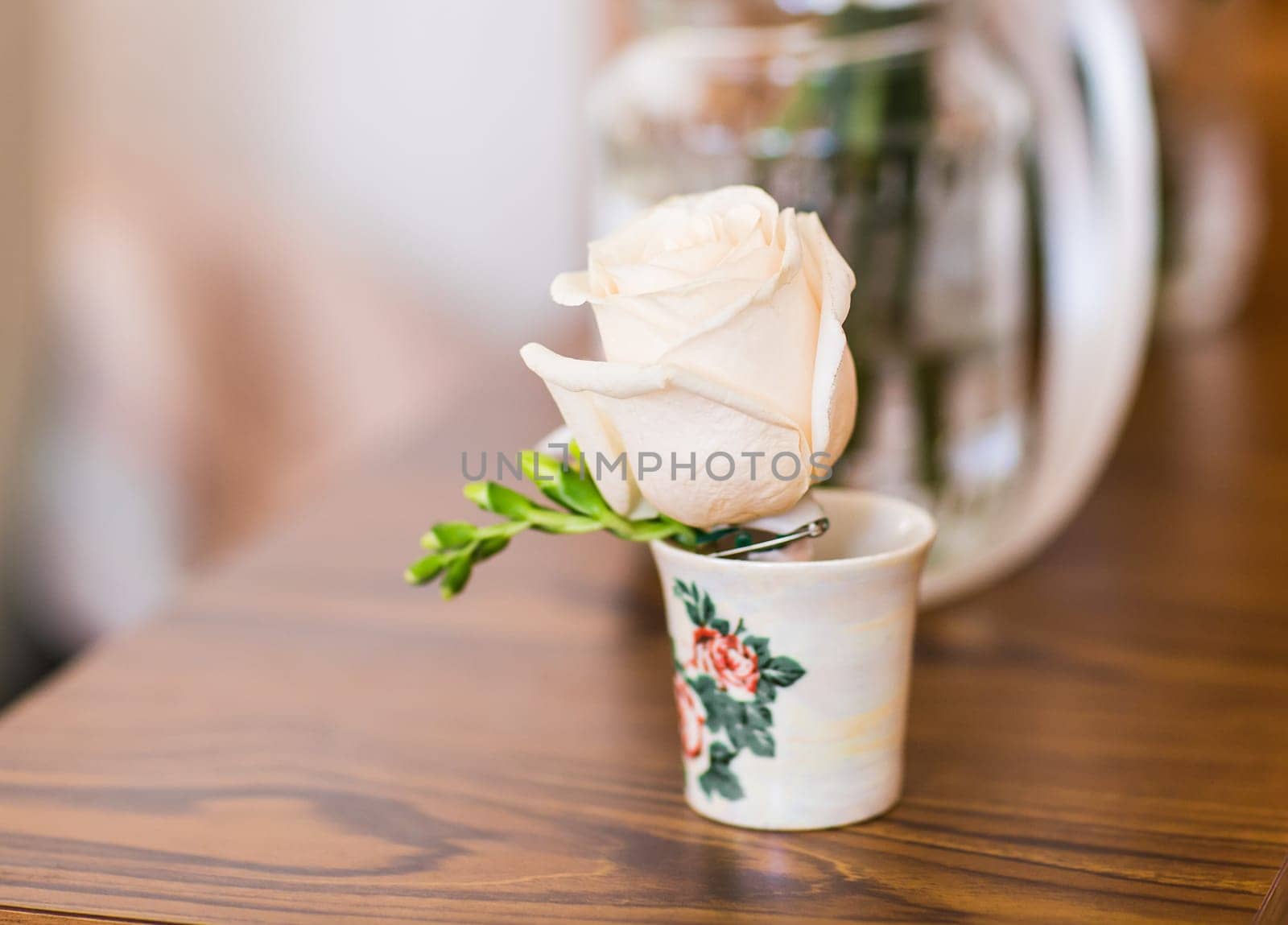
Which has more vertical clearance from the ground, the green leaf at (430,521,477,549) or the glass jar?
the glass jar

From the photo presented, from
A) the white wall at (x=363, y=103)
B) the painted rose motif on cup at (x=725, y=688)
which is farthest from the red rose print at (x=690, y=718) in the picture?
the white wall at (x=363, y=103)

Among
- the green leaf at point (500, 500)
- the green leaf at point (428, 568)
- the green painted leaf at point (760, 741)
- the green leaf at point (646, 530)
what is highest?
the green leaf at point (500, 500)

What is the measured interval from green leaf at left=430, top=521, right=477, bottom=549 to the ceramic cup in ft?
0.18

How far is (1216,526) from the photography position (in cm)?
69

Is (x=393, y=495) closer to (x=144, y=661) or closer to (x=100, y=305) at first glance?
(x=144, y=661)

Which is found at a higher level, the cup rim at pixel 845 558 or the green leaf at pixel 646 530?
the green leaf at pixel 646 530

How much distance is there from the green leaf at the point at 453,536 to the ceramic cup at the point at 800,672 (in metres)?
0.06

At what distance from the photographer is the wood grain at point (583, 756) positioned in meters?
0.37

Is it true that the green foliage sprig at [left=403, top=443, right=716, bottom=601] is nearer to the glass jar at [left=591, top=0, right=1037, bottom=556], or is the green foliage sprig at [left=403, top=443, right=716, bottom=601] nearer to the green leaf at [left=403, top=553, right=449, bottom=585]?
the green leaf at [left=403, top=553, right=449, bottom=585]

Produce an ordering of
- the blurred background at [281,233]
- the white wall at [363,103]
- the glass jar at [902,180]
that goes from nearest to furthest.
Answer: the glass jar at [902,180], the blurred background at [281,233], the white wall at [363,103]

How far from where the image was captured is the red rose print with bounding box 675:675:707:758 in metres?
0.40

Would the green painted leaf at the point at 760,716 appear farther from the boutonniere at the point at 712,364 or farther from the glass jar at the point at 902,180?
the glass jar at the point at 902,180

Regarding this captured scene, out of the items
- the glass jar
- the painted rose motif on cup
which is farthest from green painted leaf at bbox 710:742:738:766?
the glass jar

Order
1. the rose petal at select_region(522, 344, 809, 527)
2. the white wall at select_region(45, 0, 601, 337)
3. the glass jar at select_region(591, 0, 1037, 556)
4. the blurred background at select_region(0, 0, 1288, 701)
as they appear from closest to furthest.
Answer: the rose petal at select_region(522, 344, 809, 527) < the glass jar at select_region(591, 0, 1037, 556) < the blurred background at select_region(0, 0, 1288, 701) < the white wall at select_region(45, 0, 601, 337)
